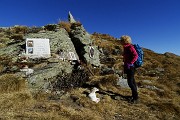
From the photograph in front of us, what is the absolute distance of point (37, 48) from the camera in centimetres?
1598

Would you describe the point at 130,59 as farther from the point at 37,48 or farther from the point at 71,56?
the point at 37,48

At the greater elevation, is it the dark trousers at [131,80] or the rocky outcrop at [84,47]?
the rocky outcrop at [84,47]

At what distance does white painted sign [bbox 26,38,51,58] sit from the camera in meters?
15.7

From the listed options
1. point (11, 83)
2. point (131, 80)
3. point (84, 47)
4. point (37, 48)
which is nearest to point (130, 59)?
point (131, 80)

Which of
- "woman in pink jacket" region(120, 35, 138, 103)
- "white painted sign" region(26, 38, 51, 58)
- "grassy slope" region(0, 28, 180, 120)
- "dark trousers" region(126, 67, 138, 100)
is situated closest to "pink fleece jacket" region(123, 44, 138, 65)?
"woman in pink jacket" region(120, 35, 138, 103)

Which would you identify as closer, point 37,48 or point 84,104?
point 84,104

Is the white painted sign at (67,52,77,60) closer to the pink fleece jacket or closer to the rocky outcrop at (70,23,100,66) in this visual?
the rocky outcrop at (70,23,100,66)

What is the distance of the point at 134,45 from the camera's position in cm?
1162

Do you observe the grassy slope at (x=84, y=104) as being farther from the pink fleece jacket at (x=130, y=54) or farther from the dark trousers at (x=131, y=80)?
the pink fleece jacket at (x=130, y=54)

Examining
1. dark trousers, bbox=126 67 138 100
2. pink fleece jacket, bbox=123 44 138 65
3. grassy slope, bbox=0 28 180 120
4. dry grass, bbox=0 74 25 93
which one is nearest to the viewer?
grassy slope, bbox=0 28 180 120

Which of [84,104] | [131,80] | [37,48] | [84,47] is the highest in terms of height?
[84,47]

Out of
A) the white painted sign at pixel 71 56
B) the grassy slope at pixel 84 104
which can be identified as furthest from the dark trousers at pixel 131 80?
the white painted sign at pixel 71 56

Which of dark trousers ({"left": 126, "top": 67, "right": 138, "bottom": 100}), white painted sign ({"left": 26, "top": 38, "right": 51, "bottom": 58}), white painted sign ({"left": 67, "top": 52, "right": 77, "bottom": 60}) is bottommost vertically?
dark trousers ({"left": 126, "top": 67, "right": 138, "bottom": 100})

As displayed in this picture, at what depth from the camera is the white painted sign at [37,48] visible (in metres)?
15.7
